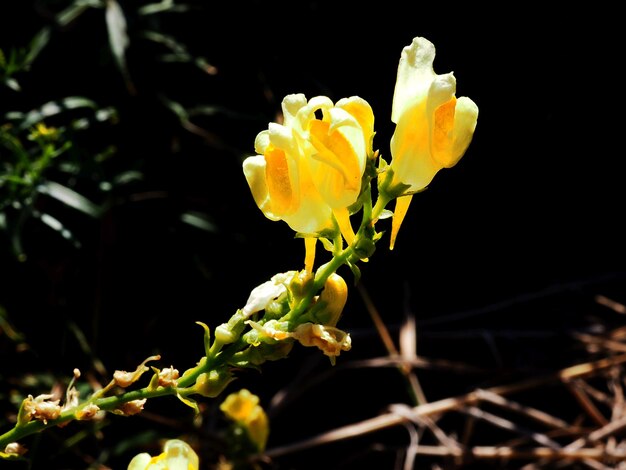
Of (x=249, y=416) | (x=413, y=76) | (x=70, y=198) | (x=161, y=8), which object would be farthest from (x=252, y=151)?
(x=413, y=76)

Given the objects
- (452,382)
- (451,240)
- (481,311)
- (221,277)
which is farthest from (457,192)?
(221,277)

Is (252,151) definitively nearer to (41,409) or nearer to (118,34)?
(118,34)

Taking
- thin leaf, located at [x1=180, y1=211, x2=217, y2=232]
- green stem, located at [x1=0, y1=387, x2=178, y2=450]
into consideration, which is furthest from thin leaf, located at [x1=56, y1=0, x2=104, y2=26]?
green stem, located at [x1=0, y1=387, x2=178, y2=450]

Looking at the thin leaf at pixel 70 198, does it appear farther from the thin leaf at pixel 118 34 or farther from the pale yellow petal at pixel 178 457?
the pale yellow petal at pixel 178 457

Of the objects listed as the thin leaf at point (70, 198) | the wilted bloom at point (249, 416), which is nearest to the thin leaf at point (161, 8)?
the thin leaf at point (70, 198)

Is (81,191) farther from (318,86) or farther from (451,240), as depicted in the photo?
(451,240)

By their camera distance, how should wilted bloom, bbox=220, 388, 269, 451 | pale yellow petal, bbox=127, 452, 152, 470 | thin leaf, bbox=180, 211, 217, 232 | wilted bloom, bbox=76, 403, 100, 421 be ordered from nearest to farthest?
wilted bloom, bbox=76, 403, 100, 421
pale yellow petal, bbox=127, 452, 152, 470
wilted bloom, bbox=220, 388, 269, 451
thin leaf, bbox=180, 211, 217, 232

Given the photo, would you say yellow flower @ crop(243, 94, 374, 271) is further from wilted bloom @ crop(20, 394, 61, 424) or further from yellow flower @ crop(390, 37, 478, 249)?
wilted bloom @ crop(20, 394, 61, 424)
